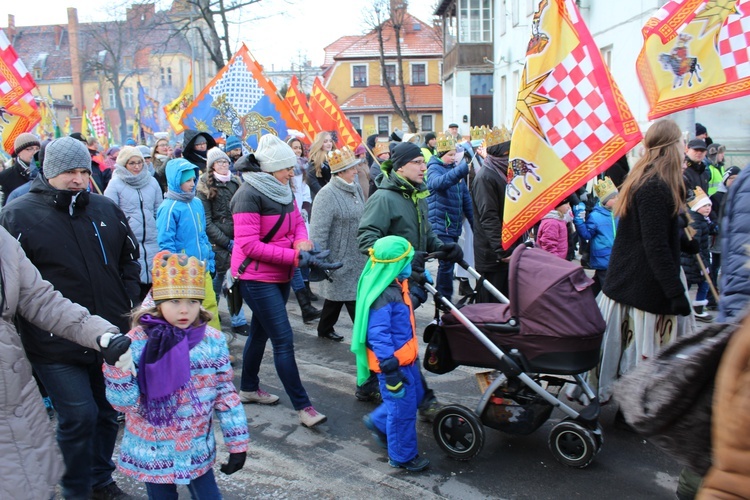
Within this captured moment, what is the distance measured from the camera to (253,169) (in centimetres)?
507

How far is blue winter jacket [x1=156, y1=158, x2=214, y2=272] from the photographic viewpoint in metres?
5.71

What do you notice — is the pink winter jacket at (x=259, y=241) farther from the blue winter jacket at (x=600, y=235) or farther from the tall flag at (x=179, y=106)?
the tall flag at (x=179, y=106)

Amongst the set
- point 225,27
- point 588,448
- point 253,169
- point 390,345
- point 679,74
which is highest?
point 225,27

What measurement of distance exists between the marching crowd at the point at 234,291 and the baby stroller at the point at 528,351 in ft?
0.97

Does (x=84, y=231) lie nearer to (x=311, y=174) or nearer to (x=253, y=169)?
(x=253, y=169)

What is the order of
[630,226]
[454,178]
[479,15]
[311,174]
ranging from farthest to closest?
1. [479,15]
2. [311,174]
3. [454,178]
4. [630,226]

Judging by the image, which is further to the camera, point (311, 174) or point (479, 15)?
point (479, 15)

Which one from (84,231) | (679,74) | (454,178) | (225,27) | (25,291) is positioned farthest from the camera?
(225,27)

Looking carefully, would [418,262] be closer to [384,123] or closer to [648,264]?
[648,264]

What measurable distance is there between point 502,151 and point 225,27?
885 inches

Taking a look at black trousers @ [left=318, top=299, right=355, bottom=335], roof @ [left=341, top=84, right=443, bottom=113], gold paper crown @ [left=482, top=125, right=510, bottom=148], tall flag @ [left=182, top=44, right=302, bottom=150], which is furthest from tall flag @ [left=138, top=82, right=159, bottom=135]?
roof @ [left=341, top=84, right=443, bottom=113]

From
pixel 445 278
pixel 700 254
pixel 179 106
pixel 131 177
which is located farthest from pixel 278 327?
pixel 179 106

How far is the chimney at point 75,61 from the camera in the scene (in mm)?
66750

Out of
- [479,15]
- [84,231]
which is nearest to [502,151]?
[84,231]
